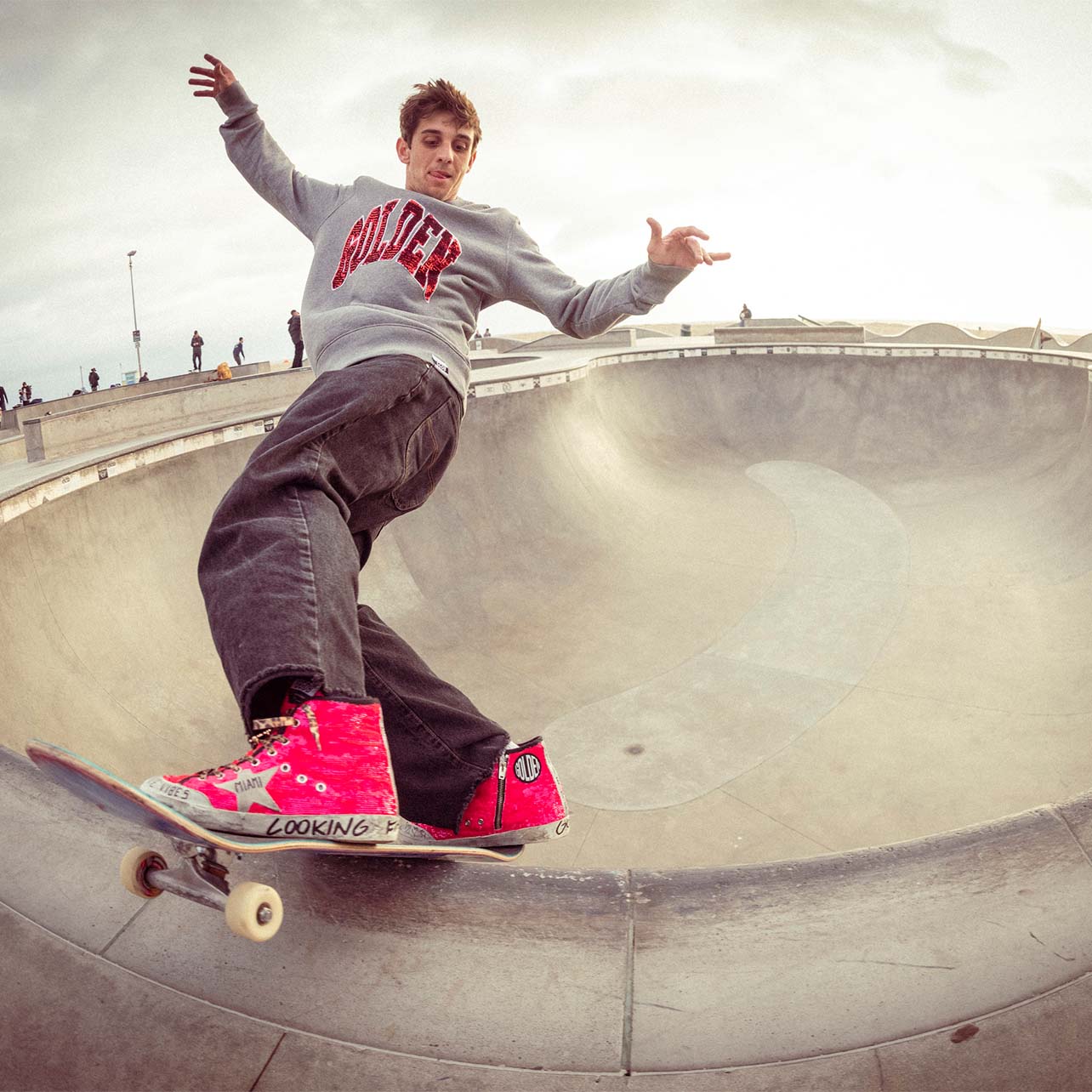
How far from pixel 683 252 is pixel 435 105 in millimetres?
1039

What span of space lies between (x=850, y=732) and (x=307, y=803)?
674cm

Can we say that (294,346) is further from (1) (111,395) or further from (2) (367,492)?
(2) (367,492)

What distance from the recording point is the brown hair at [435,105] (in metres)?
2.84

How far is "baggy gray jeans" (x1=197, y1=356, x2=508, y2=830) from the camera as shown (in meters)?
1.88

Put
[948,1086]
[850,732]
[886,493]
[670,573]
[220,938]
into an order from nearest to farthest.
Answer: [948,1086] → [220,938] → [850,732] → [670,573] → [886,493]

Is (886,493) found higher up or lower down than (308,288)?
lower down

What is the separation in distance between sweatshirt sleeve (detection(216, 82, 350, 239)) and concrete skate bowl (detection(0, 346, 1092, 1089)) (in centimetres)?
209

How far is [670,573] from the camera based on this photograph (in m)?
10.7

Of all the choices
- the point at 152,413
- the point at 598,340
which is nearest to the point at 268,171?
the point at 152,413

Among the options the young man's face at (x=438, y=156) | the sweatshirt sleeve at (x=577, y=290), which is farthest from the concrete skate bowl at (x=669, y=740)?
the young man's face at (x=438, y=156)

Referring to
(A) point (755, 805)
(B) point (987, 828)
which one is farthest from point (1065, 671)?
(B) point (987, 828)

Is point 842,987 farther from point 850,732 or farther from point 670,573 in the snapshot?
point 670,573

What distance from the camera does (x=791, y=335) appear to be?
19.0 metres

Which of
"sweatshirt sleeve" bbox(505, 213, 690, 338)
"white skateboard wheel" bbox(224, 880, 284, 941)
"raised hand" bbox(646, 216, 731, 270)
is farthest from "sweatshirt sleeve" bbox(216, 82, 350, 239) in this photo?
"white skateboard wheel" bbox(224, 880, 284, 941)
